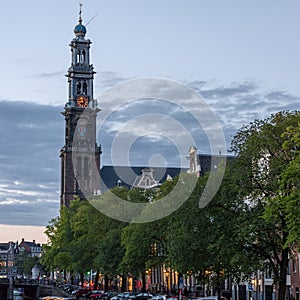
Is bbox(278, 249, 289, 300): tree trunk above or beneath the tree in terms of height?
beneath

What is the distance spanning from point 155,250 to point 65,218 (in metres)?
58.4

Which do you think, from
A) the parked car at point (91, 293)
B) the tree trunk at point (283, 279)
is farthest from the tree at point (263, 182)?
the parked car at point (91, 293)

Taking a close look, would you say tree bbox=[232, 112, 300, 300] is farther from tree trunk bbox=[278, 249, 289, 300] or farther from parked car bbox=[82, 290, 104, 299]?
parked car bbox=[82, 290, 104, 299]

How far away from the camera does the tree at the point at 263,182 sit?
190 feet

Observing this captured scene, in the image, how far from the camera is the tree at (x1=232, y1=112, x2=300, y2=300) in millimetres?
58031

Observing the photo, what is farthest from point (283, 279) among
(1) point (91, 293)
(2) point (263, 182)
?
(1) point (91, 293)

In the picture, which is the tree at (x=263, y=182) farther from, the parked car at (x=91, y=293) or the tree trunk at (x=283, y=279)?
the parked car at (x=91, y=293)

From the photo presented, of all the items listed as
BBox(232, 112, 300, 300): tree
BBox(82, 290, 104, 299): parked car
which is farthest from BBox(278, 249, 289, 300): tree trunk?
BBox(82, 290, 104, 299): parked car

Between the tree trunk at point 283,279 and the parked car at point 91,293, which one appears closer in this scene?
the tree trunk at point 283,279

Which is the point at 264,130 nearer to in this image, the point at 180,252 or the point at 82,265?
the point at 180,252

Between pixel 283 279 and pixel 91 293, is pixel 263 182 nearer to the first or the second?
pixel 283 279

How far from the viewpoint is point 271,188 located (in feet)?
192

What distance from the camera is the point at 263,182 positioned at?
5944 cm

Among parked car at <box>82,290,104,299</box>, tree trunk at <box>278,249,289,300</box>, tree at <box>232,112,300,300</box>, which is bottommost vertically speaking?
parked car at <box>82,290,104,299</box>
